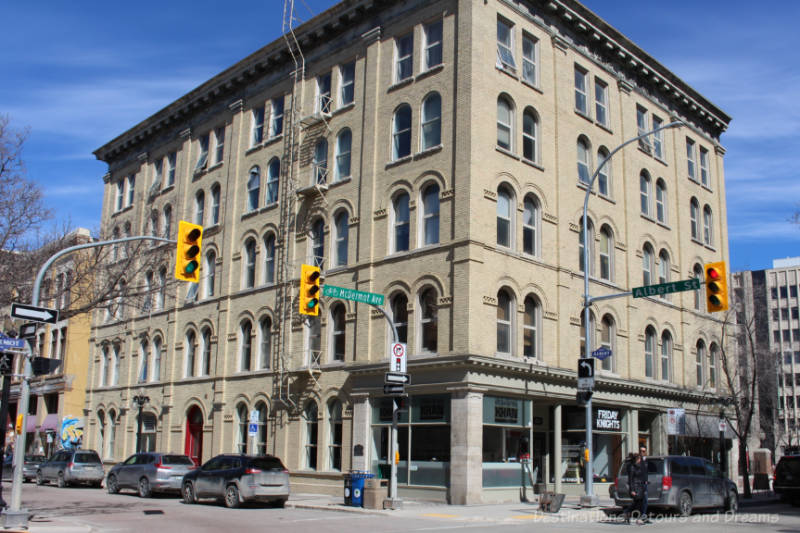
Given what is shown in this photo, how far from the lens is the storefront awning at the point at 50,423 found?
5003cm

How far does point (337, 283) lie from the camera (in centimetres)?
3047

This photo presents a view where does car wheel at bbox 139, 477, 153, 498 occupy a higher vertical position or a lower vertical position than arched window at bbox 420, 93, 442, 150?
lower

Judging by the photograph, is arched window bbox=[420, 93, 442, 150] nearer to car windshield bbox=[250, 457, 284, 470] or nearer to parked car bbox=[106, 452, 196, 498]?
car windshield bbox=[250, 457, 284, 470]

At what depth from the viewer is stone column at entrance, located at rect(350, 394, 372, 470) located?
27391mm

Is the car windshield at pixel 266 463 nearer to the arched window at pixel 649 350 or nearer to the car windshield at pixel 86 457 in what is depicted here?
the car windshield at pixel 86 457

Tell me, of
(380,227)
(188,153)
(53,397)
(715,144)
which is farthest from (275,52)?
(53,397)

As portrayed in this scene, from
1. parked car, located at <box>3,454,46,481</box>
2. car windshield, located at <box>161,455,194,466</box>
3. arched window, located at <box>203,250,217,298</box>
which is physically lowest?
parked car, located at <box>3,454,46,481</box>

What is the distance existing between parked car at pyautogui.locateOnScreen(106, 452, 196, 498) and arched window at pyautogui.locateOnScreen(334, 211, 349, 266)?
9426mm

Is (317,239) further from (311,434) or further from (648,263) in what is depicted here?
(648,263)

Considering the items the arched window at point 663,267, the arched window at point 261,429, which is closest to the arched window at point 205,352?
the arched window at point 261,429

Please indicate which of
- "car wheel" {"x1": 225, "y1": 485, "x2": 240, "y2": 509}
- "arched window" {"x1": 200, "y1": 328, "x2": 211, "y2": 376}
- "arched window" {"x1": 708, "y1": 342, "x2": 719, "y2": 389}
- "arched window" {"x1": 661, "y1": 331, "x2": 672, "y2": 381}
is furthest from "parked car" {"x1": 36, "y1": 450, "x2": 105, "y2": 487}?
"arched window" {"x1": 708, "y1": 342, "x2": 719, "y2": 389}

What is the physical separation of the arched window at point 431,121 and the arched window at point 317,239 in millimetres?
6373

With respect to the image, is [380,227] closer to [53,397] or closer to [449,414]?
[449,414]

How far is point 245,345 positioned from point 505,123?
50.7ft
